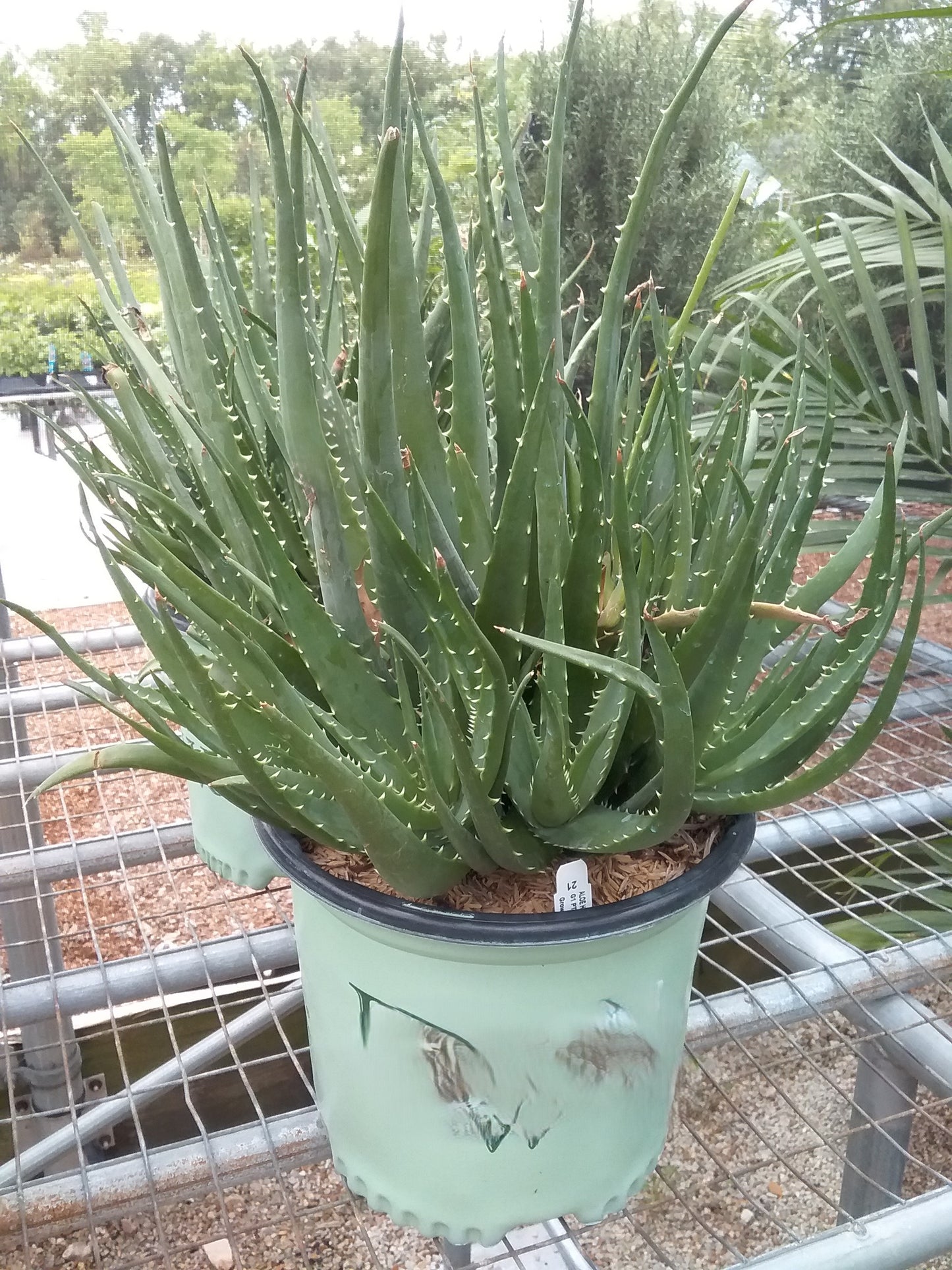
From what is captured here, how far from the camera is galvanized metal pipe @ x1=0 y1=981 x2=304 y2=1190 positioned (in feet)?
1.07

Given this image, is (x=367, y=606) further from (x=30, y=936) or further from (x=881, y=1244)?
(x=30, y=936)

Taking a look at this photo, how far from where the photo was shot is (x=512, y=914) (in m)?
0.23

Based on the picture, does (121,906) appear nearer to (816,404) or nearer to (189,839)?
(189,839)

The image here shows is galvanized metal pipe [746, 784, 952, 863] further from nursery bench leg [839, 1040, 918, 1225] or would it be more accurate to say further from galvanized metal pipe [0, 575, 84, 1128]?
galvanized metal pipe [0, 575, 84, 1128]

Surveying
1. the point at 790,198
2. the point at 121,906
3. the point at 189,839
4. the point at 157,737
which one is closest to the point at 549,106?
the point at 790,198

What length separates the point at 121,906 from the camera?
1107 mm

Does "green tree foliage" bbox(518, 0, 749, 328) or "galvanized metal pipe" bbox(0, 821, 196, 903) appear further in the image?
"green tree foliage" bbox(518, 0, 749, 328)

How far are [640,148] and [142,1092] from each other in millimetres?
1640

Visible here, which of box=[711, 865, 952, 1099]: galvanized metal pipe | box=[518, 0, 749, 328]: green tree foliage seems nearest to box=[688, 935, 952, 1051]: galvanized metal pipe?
box=[711, 865, 952, 1099]: galvanized metal pipe

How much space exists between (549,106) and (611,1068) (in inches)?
63.2

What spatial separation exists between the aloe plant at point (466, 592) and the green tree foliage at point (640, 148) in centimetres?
138

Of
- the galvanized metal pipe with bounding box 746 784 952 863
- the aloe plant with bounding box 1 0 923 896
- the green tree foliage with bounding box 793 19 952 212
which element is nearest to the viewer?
the aloe plant with bounding box 1 0 923 896

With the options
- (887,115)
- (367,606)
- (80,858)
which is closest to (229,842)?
(80,858)

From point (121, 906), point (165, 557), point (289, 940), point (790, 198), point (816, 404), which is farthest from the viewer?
point (790, 198)
